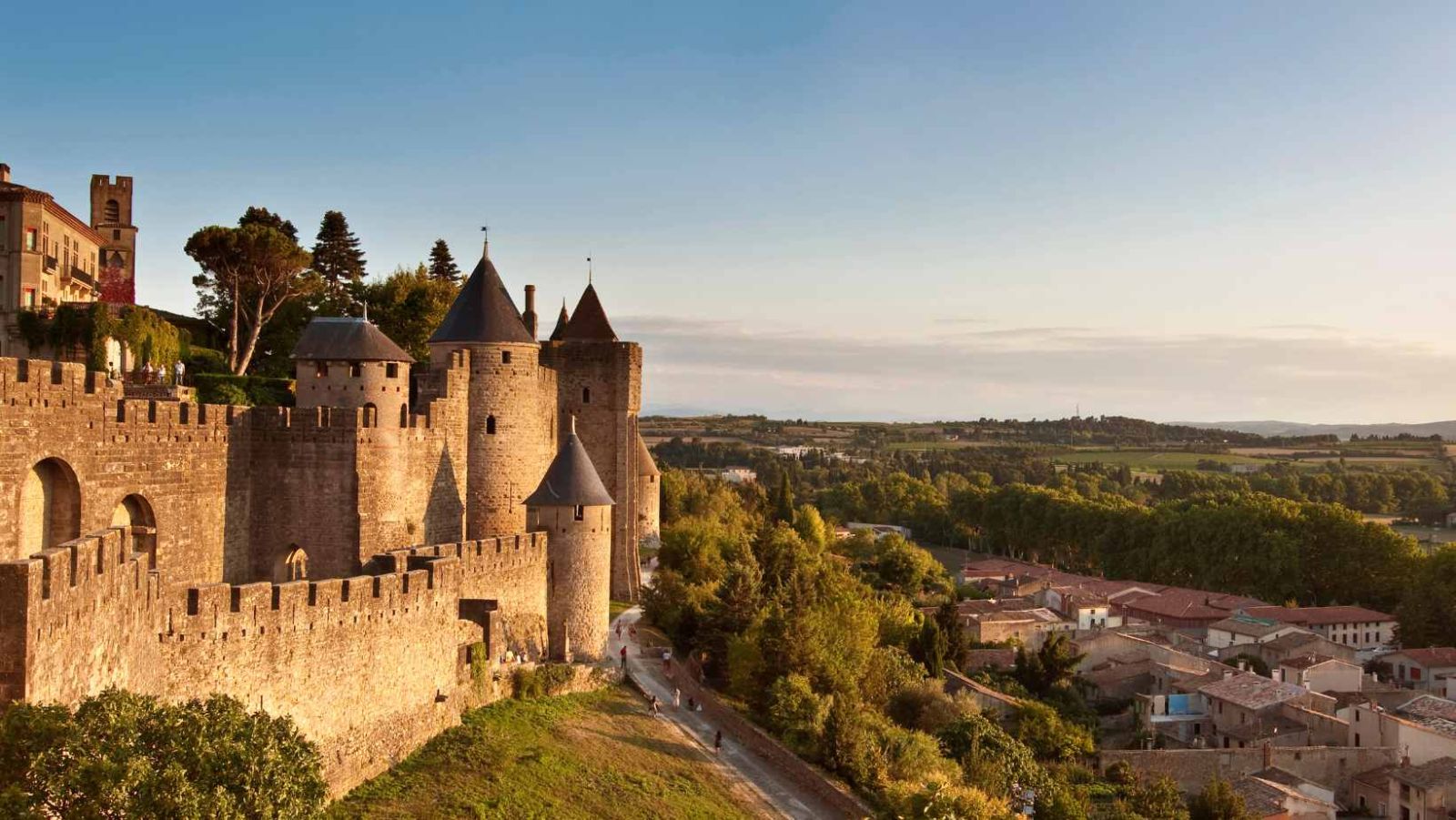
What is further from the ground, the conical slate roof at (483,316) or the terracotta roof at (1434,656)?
the conical slate roof at (483,316)

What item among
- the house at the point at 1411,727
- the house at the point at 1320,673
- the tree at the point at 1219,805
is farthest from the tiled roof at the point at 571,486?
the house at the point at 1320,673

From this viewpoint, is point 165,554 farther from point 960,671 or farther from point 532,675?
point 960,671

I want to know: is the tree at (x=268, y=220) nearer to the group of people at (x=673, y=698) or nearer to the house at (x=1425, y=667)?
the group of people at (x=673, y=698)

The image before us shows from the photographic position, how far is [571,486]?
27.5m

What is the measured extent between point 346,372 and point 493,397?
15.9 feet

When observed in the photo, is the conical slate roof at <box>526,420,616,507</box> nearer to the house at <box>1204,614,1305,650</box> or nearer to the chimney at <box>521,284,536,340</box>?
the chimney at <box>521,284,536,340</box>

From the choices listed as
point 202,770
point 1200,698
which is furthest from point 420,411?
point 1200,698

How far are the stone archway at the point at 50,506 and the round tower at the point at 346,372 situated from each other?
287 inches

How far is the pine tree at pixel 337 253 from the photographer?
49.3 m

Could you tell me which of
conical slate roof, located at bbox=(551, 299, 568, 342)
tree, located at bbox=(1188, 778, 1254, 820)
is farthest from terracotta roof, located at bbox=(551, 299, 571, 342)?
tree, located at bbox=(1188, 778, 1254, 820)

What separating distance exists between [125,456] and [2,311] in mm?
17668

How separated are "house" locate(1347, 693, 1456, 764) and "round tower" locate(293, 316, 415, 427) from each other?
38638mm

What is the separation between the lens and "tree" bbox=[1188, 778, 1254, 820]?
35875 millimetres

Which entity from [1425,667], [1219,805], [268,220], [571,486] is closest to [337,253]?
[268,220]
